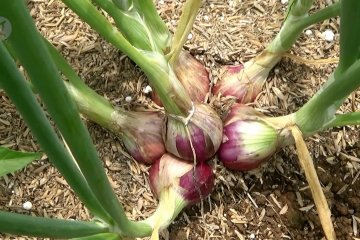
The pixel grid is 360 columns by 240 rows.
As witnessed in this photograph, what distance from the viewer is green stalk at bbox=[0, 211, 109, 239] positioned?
0.77 metres

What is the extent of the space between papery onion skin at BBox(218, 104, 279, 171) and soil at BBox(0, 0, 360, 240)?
0.04 m

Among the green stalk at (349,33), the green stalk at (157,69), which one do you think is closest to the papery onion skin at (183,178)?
the green stalk at (157,69)

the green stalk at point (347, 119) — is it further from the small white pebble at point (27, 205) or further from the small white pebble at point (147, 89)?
the small white pebble at point (27, 205)

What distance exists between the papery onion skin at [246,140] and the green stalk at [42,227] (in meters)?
0.33

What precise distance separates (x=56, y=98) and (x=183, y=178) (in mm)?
528

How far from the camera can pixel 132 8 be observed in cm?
107

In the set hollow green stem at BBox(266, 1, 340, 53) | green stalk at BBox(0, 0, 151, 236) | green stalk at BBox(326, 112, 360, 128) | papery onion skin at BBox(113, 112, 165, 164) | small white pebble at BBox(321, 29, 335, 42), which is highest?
small white pebble at BBox(321, 29, 335, 42)

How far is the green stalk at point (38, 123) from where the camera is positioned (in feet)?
1.88

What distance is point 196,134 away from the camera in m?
1.12

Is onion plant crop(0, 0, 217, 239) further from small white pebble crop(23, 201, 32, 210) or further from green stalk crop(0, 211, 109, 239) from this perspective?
small white pebble crop(23, 201, 32, 210)

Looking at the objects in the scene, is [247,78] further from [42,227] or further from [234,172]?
[42,227]

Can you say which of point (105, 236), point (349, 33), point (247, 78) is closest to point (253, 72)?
point (247, 78)

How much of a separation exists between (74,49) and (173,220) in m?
0.43

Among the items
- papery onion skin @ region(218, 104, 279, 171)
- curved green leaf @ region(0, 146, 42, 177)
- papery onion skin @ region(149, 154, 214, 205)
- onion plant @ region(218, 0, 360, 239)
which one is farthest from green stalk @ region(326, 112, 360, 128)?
curved green leaf @ region(0, 146, 42, 177)
